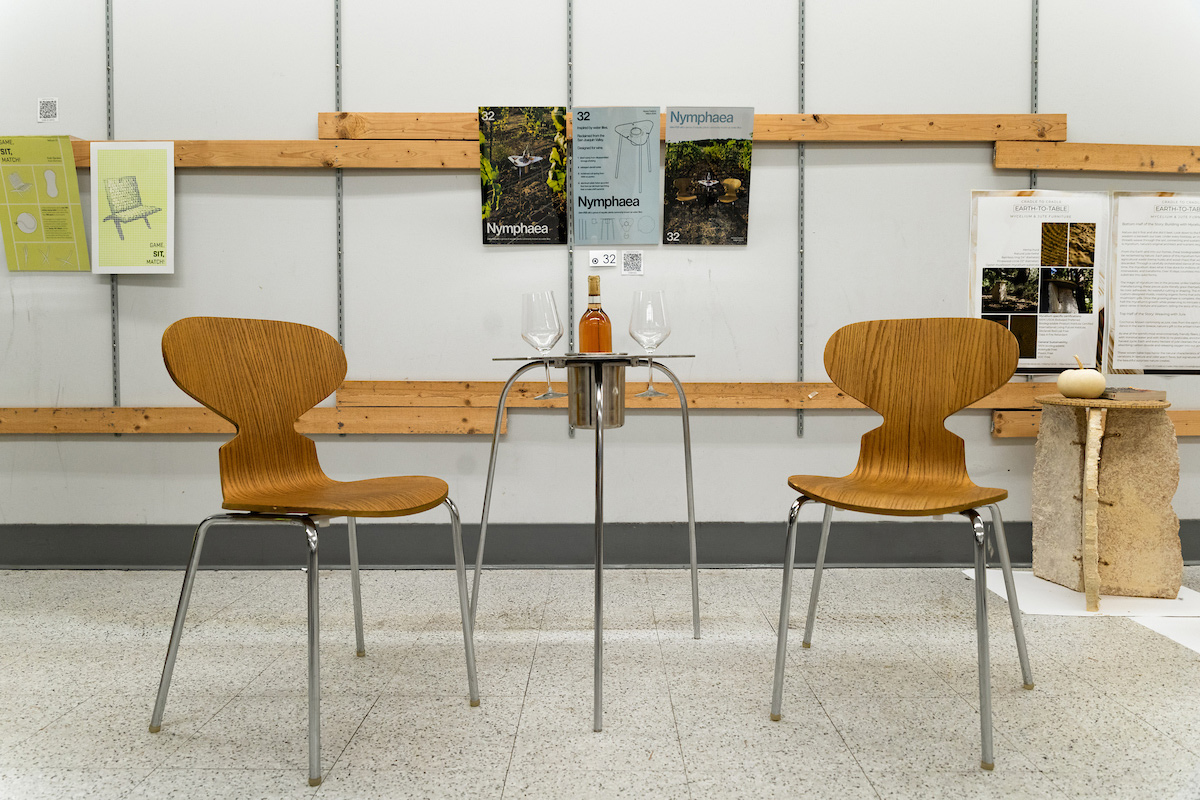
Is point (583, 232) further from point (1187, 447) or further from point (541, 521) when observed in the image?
point (1187, 447)

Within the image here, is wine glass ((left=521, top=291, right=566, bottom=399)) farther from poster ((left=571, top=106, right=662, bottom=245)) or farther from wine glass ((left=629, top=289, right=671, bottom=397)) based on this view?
poster ((left=571, top=106, right=662, bottom=245))

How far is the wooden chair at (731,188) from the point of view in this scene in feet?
8.96

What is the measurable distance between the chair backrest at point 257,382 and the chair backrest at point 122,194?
1.54m

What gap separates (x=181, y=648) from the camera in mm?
2000

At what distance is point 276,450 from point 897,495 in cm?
143

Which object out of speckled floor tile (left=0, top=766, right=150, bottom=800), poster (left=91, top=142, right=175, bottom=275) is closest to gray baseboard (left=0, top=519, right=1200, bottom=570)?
poster (left=91, top=142, right=175, bottom=275)

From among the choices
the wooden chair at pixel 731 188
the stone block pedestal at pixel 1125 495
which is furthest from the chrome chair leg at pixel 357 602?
the stone block pedestal at pixel 1125 495

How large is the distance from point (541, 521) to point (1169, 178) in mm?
2809

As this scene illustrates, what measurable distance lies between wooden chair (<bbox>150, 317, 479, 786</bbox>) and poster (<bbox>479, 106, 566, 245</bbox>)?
1132 mm

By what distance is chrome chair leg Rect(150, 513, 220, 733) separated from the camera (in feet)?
4.66

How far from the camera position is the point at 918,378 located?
72.5 inches

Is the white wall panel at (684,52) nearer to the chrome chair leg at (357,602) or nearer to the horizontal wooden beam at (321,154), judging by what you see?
the horizontal wooden beam at (321,154)

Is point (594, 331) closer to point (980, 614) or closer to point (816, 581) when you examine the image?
point (816, 581)

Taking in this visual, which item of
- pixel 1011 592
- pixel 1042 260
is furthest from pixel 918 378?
pixel 1042 260
